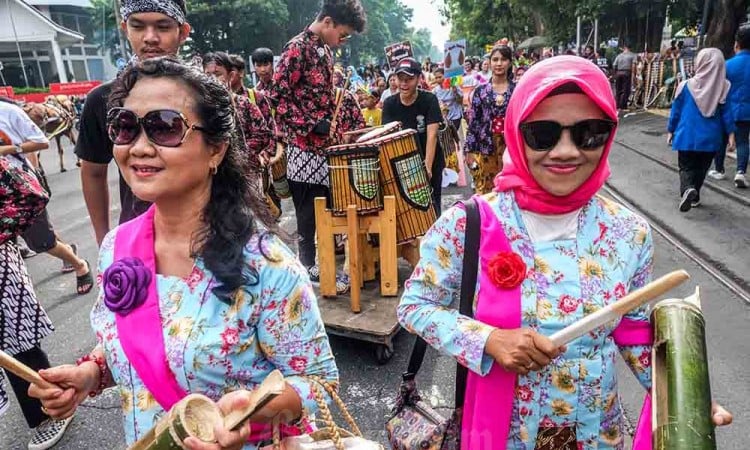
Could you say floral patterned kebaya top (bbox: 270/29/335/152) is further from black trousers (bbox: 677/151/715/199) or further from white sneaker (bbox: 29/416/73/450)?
black trousers (bbox: 677/151/715/199)

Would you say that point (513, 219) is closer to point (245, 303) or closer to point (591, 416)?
point (591, 416)

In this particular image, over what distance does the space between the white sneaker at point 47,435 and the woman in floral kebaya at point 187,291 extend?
77.2 inches

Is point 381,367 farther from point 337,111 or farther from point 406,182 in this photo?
point 337,111

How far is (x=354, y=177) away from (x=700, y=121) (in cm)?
487

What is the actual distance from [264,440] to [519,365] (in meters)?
0.68

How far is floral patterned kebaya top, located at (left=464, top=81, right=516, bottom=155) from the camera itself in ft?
18.3

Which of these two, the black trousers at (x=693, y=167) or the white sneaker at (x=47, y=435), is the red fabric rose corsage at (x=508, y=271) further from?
the black trousers at (x=693, y=167)

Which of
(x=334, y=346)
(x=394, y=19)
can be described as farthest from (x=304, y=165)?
(x=394, y=19)

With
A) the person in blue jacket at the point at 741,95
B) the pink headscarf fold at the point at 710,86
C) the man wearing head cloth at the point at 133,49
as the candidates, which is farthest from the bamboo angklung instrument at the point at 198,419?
the person in blue jacket at the point at 741,95

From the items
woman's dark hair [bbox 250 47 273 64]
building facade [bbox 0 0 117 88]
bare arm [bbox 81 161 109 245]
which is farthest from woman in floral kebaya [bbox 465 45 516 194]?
building facade [bbox 0 0 117 88]

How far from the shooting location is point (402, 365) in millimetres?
3672

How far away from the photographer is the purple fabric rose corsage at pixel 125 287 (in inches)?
53.6

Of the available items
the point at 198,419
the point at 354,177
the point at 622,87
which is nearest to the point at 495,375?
the point at 198,419

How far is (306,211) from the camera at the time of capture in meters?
4.43
